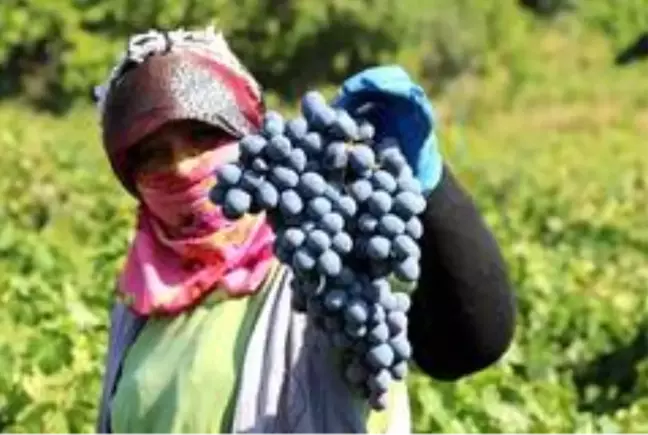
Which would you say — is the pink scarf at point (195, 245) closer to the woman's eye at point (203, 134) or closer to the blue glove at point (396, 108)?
the woman's eye at point (203, 134)

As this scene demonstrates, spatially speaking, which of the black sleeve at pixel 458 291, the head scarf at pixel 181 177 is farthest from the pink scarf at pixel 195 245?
the black sleeve at pixel 458 291

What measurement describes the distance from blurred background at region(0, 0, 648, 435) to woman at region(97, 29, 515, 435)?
28 centimetres

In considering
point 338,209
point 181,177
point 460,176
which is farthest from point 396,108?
point 460,176

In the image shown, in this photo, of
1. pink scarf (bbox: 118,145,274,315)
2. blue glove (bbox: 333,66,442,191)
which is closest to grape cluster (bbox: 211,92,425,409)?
blue glove (bbox: 333,66,442,191)

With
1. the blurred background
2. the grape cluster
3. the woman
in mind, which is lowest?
the blurred background

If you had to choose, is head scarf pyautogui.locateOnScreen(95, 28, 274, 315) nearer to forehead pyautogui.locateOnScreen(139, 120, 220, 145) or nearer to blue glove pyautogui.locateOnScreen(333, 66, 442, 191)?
forehead pyautogui.locateOnScreen(139, 120, 220, 145)

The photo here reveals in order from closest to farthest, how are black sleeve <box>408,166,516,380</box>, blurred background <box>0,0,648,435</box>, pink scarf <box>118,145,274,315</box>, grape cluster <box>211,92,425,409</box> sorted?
grape cluster <box>211,92,425,409</box>, black sleeve <box>408,166,516,380</box>, pink scarf <box>118,145,274,315</box>, blurred background <box>0,0,648,435</box>

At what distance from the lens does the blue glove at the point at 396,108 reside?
3178mm

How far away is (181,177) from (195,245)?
0.31ft

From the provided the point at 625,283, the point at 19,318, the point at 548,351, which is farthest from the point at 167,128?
the point at 625,283

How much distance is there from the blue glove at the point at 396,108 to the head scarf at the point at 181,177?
1.14ft

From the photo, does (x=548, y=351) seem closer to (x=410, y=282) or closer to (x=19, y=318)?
(x=19, y=318)

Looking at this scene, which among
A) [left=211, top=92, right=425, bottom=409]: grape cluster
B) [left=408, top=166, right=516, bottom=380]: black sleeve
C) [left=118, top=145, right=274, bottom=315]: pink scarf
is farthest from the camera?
[left=118, top=145, right=274, bottom=315]: pink scarf

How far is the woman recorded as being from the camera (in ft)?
10.9
